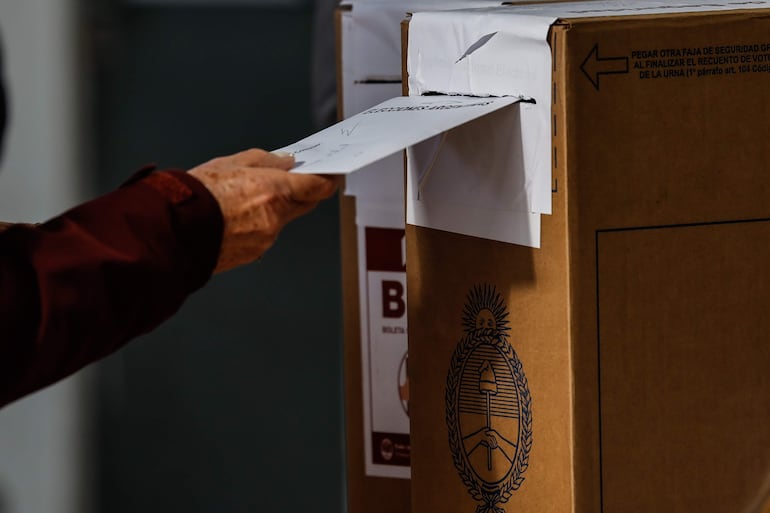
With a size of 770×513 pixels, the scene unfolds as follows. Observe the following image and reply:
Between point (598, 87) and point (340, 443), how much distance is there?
1.82 meters

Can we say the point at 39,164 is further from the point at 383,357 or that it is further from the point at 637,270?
the point at 637,270

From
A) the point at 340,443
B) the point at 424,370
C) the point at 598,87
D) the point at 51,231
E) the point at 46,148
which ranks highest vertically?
the point at 46,148

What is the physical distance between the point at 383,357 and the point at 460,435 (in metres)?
0.43

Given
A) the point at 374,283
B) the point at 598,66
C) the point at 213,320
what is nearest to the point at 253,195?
the point at 598,66

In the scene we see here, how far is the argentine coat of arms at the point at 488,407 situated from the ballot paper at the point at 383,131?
185 mm

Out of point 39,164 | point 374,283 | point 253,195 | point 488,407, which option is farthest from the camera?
point 39,164

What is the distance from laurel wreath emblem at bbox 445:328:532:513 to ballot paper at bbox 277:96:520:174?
225 mm

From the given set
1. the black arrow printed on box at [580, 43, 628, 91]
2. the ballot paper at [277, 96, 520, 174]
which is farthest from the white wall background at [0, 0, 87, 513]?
the black arrow printed on box at [580, 43, 628, 91]

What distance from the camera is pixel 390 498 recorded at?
61.9 inches

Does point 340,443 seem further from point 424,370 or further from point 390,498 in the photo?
point 424,370

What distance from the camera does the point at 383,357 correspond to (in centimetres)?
156

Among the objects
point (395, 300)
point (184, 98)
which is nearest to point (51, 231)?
point (395, 300)

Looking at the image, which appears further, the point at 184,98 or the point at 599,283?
the point at 184,98

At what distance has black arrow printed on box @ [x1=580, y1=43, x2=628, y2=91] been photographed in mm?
960
